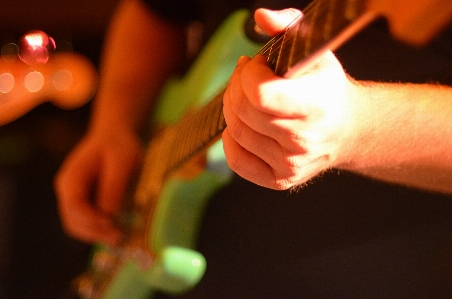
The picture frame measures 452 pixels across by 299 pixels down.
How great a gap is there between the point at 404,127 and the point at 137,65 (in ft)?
1.97

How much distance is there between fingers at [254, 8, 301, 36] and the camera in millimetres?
372

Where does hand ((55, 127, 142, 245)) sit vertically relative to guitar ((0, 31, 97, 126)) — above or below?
above

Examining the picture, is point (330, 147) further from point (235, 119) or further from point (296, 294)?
point (296, 294)

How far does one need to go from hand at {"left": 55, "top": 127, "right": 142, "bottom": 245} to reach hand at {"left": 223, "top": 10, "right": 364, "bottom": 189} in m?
0.42

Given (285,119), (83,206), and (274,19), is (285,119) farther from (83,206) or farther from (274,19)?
(83,206)

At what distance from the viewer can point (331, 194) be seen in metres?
0.55

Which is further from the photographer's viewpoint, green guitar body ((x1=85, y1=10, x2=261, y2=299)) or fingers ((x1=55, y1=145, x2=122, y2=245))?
fingers ((x1=55, y1=145, x2=122, y2=245))

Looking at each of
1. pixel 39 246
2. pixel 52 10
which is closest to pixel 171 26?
pixel 39 246

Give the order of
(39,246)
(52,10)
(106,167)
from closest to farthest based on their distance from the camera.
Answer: (106,167)
(39,246)
(52,10)

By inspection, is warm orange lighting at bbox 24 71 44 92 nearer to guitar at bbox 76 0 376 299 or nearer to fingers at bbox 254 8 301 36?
guitar at bbox 76 0 376 299

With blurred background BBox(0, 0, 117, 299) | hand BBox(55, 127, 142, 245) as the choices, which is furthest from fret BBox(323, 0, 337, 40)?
blurred background BBox(0, 0, 117, 299)

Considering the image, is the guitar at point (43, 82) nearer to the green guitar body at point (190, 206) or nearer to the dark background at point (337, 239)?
the green guitar body at point (190, 206)

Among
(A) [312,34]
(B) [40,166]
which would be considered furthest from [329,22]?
(B) [40,166]

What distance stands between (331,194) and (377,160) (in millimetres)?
155
